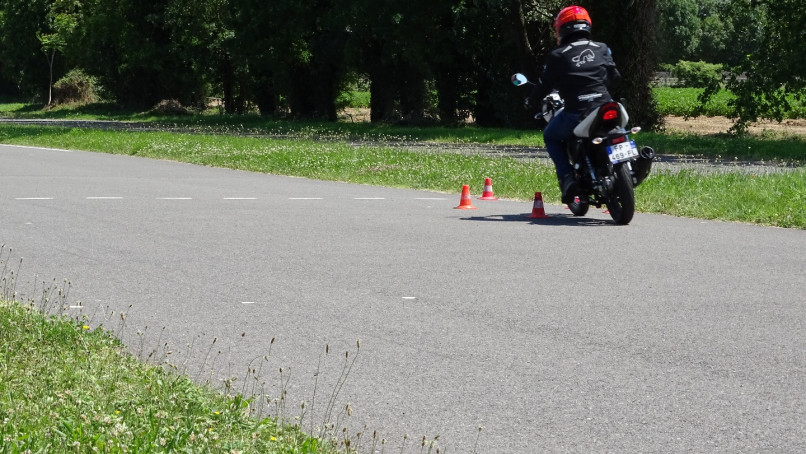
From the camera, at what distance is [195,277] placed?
8812mm

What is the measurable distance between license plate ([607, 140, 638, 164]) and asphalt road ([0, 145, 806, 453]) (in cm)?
72

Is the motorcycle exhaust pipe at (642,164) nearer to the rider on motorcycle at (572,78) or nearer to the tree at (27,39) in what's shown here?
the rider on motorcycle at (572,78)

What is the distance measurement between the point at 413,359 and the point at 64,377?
171cm

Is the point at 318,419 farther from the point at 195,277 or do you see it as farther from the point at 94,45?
the point at 94,45

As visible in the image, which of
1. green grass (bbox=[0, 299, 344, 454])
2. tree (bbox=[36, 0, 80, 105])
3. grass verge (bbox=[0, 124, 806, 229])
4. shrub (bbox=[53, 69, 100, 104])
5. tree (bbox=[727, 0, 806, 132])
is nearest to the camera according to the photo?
green grass (bbox=[0, 299, 344, 454])

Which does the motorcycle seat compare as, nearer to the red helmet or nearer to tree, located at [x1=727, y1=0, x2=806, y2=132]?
the red helmet

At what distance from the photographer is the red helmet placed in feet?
41.2

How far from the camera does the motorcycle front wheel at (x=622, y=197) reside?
1190 cm

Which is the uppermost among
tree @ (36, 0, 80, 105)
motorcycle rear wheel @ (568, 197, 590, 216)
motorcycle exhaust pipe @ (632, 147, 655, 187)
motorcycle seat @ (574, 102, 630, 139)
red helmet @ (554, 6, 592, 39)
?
tree @ (36, 0, 80, 105)

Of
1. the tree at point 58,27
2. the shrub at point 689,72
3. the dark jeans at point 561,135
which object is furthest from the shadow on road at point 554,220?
the shrub at point 689,72

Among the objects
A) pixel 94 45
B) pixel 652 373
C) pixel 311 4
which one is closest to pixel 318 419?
pixel 652 373

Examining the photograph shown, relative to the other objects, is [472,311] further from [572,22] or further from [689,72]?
[689,72]

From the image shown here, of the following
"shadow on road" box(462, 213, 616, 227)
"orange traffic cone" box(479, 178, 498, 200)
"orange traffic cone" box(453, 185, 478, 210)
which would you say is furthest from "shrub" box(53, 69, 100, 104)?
"shadow on road" box(462, 213, 616, 227)

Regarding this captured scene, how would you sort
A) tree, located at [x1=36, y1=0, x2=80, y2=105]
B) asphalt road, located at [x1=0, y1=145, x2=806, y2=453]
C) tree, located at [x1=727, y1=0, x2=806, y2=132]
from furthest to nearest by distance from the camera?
tree, located at [x1=36, y1=0, x2=80, y2=105] → tree, located at [x1=727, y1=0, x2=806, y2=132] → asphalt road, located at [x1=0, y1=145, x2=806, y2=453]
